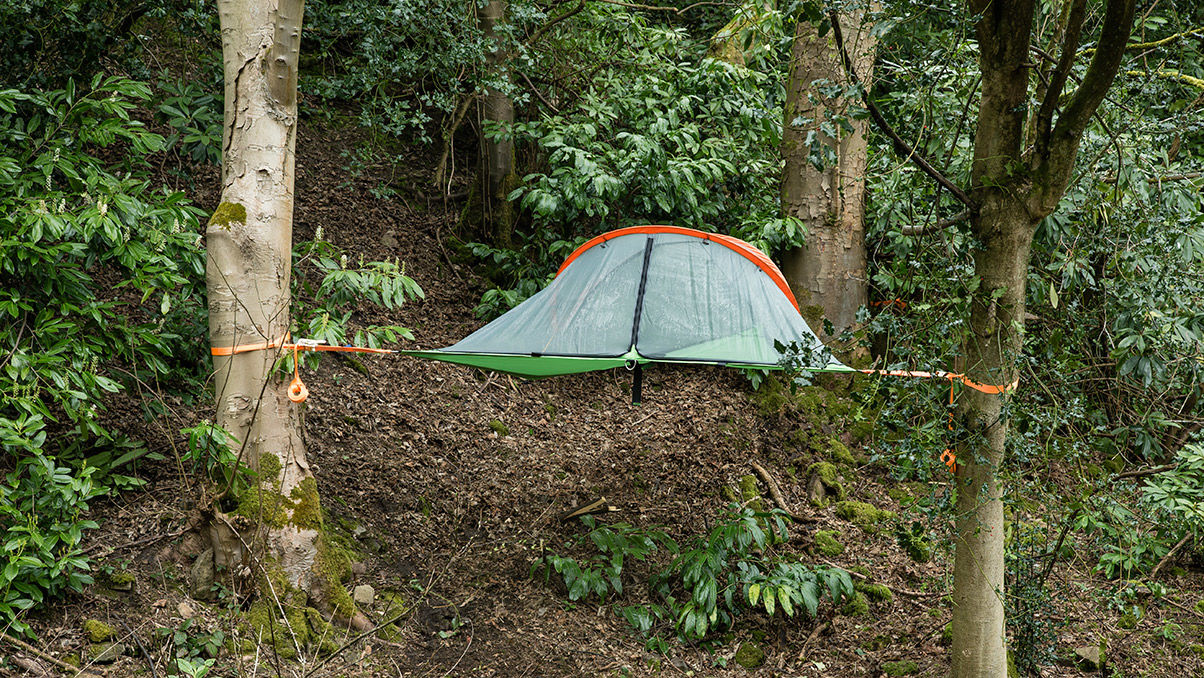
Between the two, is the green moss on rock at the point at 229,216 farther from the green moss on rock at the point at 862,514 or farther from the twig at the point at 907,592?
the green moss on rock at the point at 862,514

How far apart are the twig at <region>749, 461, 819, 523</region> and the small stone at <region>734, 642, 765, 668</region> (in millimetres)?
711

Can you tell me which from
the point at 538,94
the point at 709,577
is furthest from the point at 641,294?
the point at 538,94

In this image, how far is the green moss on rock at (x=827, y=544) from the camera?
3.37m

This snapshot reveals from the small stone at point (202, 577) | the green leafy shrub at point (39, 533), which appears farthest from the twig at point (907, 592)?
the green leafy shrub at point (39, 533)

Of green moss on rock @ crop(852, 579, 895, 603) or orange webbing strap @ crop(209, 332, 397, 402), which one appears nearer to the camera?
orange webbing strap @ crop(209, 332, 397, 402)

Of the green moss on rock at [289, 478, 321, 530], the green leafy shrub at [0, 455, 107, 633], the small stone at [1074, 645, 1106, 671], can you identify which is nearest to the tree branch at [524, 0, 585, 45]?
the green moss on rock at [289, 478, 321, 530]

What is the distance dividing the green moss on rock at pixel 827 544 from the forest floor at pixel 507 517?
2 centimetres

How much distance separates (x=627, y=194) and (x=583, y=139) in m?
0.35

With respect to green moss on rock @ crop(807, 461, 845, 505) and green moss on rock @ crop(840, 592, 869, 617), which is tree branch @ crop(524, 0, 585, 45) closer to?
green moss on rock @ crop(807, 461, 845, 505)

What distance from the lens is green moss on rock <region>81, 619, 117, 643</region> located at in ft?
7.57

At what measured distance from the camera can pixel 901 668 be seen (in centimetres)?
276

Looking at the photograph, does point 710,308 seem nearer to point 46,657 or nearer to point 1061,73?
point 1061,73

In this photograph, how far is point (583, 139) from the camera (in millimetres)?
4305

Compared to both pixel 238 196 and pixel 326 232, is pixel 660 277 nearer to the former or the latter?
pixel 238 196
